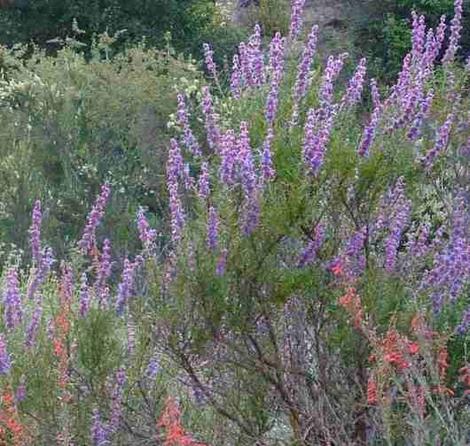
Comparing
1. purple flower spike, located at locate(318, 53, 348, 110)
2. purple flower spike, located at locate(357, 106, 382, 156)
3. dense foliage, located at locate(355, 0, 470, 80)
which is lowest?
purple flower spike, located at locate(357, 106, 382, 156)

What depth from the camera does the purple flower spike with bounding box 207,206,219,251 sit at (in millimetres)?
3814

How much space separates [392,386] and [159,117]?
7.80 meters

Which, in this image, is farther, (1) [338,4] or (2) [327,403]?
(1) [338,4]

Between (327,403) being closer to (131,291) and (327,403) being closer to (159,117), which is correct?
(131,291)

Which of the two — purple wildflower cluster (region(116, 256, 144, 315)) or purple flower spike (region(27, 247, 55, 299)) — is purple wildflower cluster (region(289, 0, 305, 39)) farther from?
purple flower spike (region(27, 247, 55, 299))

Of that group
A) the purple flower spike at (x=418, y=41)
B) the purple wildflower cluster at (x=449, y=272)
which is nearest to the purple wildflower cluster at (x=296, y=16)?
the purple flower spike at (x=418, y=41)

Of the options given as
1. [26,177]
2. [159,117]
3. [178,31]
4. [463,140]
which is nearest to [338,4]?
[178,31]

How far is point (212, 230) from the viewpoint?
12.5 feet

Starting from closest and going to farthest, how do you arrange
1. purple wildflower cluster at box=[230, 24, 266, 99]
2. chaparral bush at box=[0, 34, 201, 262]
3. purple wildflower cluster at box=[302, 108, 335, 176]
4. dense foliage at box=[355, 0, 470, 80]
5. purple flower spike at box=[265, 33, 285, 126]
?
1. purple wildflower cluster at box=[302, 108, 335, 176]
2. purple flower spike at box=[265, 33, 285, 126]
3. purple wildflower cluster at box=[230, 24, 266, 99]
4. chaparral bush at box=[0, 34, 201, 262]
5. dense foliage at box=[355, 0, 470, 80]

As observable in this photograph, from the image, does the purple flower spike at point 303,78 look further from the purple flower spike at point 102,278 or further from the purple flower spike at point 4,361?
the purple flower spike at point 4,361

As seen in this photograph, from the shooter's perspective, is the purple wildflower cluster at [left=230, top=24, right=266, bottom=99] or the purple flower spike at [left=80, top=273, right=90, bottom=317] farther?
the purple wildflower cluster at [left=230, top=24, right=266, bottom=99]

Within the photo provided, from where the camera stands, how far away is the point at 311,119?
3.87 m

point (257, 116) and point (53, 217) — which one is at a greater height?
point (53, 217)

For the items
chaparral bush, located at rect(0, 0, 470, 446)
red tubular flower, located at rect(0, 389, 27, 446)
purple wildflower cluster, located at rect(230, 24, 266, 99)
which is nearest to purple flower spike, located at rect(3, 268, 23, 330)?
chaparral bush, located at rect(0, 0, 470, 446)
